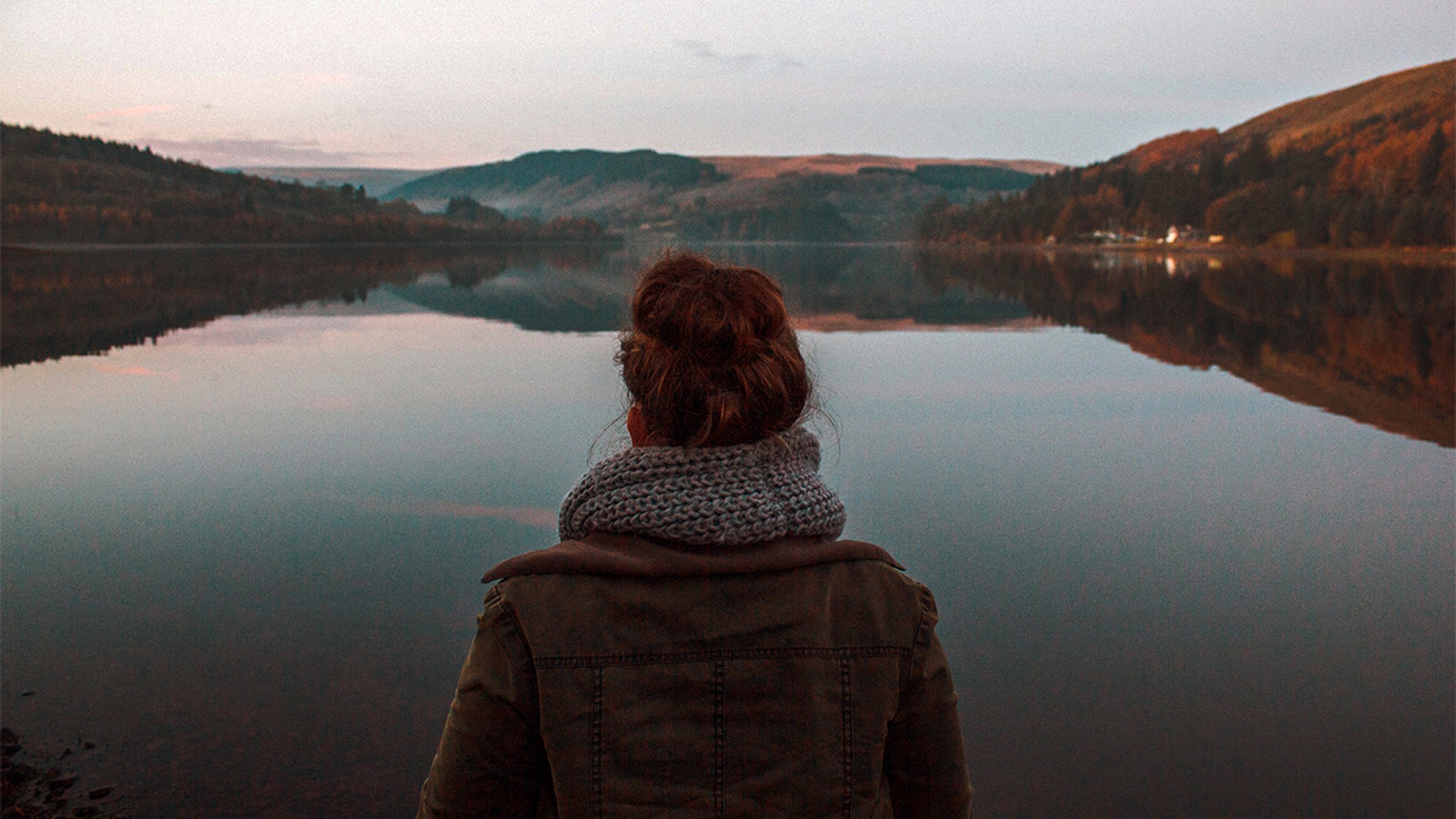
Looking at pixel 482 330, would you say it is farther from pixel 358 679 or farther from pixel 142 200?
pixel 142 200

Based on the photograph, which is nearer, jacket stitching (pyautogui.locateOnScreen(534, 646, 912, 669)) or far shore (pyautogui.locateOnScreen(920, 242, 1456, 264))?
jacket stitching (pyautogui.locateOnScreen(534, 646, 912, 669))

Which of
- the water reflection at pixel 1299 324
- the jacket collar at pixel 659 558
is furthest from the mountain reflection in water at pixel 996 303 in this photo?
the jacket collar at pixel 659 558

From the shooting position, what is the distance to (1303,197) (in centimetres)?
12988

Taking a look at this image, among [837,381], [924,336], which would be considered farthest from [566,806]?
[924,336]

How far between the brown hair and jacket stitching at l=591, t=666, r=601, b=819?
489 millimetres

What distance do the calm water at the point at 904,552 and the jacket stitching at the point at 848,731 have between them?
1.23m

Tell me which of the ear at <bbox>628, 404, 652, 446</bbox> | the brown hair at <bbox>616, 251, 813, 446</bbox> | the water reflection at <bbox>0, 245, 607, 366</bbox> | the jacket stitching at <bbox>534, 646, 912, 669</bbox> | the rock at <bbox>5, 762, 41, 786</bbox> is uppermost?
the brown hair at <bbox>616, 251, 813, 446</bbox>

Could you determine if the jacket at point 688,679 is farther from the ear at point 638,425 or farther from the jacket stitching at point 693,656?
the ear at point 638,425

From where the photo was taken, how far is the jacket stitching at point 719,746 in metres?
2.03

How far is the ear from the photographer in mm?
2191

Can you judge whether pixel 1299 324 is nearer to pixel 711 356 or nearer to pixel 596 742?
pixel 711 356

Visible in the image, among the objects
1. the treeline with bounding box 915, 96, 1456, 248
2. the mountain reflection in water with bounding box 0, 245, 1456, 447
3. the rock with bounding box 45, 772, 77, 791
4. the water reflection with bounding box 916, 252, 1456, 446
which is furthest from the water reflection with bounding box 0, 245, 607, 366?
the treeline with bounding box 915, 96, 1456, 248

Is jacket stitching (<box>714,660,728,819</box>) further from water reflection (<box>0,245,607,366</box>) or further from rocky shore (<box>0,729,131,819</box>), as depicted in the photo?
water reflection (<box>0,245,607,366</box>)

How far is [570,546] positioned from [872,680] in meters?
0.67
